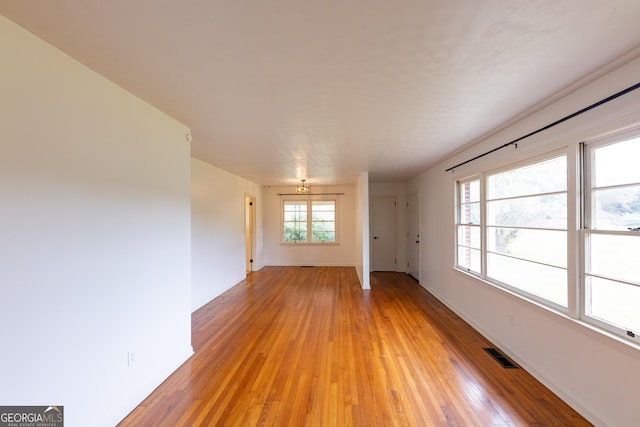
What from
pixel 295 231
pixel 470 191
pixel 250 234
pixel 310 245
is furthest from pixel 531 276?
pixel 250 234

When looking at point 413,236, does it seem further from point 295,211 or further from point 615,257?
point 615,257

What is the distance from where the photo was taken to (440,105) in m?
2.13

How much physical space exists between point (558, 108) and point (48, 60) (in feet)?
11.8

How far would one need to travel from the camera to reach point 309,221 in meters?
7.64

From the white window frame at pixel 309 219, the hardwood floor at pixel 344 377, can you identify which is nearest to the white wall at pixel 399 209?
the white window frame at pixel 309 219

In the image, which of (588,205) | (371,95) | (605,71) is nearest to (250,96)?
(371,95)

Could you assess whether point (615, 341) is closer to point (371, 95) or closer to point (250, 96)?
point (371, 95)

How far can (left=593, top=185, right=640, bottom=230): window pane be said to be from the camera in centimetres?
159

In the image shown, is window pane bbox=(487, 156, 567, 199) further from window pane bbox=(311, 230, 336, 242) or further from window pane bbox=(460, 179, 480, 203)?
window pane bbox=(311, 230, 336, 242)

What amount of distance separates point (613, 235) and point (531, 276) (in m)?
0.88

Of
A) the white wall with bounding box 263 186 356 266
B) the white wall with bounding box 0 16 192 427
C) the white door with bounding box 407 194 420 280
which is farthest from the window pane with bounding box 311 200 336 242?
the white wall with bounding box 0 16 192 427

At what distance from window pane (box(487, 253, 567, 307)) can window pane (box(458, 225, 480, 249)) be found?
14.1 inches

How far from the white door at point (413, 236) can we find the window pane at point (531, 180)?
282cm

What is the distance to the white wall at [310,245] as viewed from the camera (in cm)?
754
